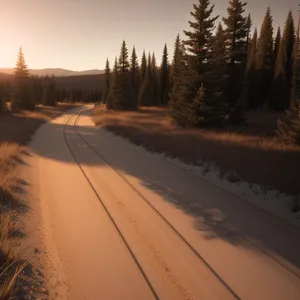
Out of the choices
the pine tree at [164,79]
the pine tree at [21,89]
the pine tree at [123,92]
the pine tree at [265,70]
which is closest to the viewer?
the pine tree at [265,70]

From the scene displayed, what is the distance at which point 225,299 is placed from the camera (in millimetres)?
3951

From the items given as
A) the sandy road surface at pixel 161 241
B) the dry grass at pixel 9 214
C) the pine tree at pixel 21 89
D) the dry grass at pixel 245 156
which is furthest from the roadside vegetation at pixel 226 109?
the pine tree at pixel 21 89

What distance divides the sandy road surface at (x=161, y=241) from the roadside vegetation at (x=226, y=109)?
2.64 metres

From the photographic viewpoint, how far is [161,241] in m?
5.55

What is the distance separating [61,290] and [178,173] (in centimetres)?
716

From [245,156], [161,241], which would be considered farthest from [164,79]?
[161,241]

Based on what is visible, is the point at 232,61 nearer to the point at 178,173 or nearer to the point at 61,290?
the point at 178,173

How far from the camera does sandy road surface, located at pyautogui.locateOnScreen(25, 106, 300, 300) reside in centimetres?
424

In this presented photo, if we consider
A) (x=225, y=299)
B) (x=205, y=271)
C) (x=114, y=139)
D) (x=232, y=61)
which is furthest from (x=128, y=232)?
(x=232, y=61)

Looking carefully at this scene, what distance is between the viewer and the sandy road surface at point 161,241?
4.24 meters

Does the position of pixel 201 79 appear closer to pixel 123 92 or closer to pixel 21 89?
pixel 123 92

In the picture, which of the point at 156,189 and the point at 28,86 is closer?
the point at 156,189

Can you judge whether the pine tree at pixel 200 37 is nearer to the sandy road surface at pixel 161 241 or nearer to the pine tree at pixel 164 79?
the sandy road surface at pixel 161 241

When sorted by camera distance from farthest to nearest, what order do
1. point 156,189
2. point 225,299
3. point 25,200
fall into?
point 156,189, point 25,200, point 225,299
